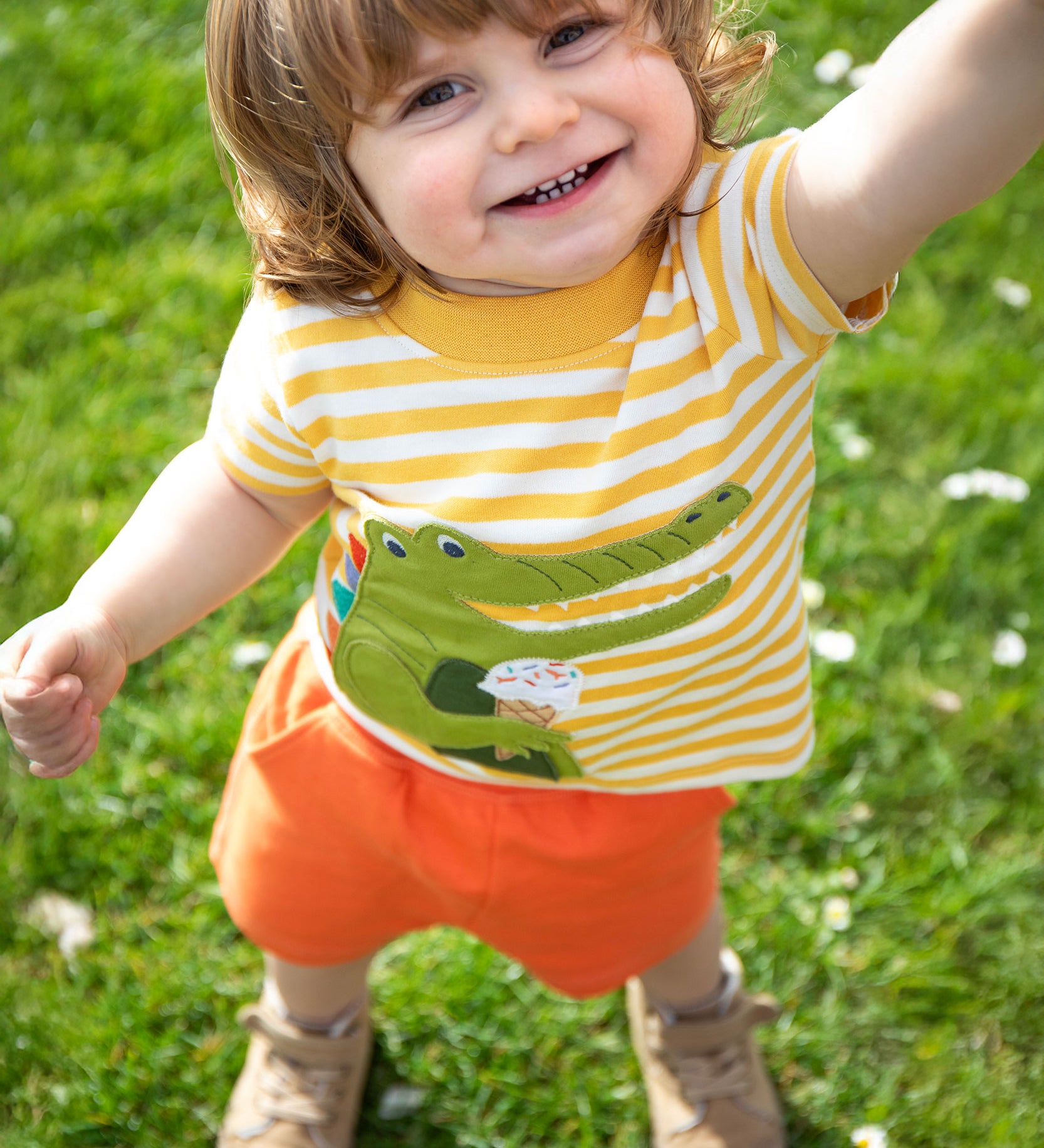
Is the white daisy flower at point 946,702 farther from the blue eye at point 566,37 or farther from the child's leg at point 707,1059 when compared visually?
the blue eye at point 566,37

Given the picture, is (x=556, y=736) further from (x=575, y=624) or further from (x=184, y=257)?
(x=184, y=257)

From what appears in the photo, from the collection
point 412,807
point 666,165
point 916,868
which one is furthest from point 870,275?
point 916,868

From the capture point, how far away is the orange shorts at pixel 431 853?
1451 mm

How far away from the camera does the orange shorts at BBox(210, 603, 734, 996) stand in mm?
1451

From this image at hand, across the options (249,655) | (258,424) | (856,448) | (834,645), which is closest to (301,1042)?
(249,655)

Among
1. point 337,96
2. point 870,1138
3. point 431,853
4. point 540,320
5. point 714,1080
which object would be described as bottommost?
point 870,1138

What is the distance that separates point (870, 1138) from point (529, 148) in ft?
5.11

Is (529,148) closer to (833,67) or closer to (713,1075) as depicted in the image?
(713,1075)

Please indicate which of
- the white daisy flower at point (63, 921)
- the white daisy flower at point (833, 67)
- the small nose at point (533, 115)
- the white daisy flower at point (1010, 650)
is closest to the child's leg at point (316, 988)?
the white daisy flower at point (63, 921)

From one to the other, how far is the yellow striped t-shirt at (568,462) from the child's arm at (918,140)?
36 mm

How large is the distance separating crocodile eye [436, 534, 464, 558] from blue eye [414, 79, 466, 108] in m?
0.40

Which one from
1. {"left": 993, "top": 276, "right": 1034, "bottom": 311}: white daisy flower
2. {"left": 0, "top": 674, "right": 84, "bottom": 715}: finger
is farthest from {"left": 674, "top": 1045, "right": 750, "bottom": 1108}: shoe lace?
{"left": 993, "top": 276, "right": 1034, "bottom": 311}: white daisy flower

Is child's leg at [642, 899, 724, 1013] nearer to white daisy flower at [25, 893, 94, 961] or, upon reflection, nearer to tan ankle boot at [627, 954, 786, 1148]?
tan ankle boot at [627, 954, 786, 1148]

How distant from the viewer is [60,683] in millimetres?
1144
